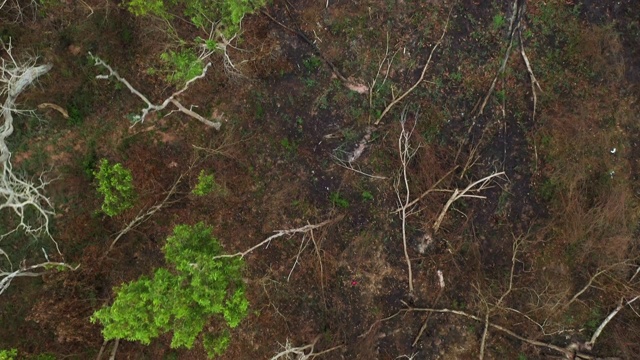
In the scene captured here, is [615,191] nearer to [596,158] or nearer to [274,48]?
[596,158]

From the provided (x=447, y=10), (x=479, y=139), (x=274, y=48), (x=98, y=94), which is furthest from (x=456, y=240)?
(x=98, y=94)

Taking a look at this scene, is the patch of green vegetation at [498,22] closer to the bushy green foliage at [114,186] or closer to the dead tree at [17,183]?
the bushy green foliage at [114,186]

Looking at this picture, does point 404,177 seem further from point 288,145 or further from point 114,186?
point 114,186

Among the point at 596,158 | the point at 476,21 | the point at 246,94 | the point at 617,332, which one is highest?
the point at 476,21

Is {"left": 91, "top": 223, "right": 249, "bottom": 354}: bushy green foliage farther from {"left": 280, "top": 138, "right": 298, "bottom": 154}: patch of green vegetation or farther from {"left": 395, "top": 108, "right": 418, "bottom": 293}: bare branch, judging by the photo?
{"left": 395, "top": 108, "right": 418, "bottom": 293}: bare branch

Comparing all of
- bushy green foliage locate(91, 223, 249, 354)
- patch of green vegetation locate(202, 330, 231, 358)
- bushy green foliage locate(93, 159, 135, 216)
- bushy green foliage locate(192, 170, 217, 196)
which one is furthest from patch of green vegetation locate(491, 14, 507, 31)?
patch of green vegetation locate(202, 330, 231, 358)

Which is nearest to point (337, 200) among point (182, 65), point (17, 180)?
point (182, 65)
